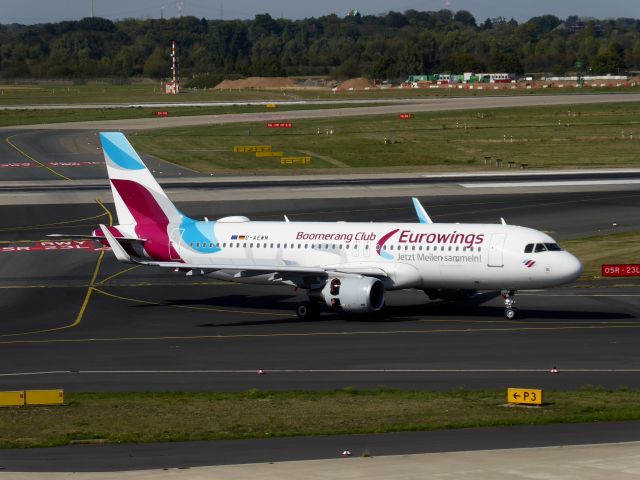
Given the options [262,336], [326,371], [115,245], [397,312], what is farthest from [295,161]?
[326,371]

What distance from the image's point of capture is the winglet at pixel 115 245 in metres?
57.2

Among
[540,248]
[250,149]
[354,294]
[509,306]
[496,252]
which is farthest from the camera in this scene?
[250,149]

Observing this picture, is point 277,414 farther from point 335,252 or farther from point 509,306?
point 335,252

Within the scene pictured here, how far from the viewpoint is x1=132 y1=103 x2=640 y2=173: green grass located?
432 ft

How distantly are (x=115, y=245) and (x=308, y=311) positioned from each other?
10.4 metres

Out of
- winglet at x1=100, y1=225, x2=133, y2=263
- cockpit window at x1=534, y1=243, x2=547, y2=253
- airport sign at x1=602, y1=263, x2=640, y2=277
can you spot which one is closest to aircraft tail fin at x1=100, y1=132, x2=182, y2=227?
winglet at x1=100, y1=225, x2=133, y2=263

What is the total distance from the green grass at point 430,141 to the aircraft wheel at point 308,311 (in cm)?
7125

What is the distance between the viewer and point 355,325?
54781mm

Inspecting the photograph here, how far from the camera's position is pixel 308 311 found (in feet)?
185

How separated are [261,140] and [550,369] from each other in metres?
115

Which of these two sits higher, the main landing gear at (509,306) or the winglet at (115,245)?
the winglet at (115,245)

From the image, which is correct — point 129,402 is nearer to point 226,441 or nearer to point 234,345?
point 226,441

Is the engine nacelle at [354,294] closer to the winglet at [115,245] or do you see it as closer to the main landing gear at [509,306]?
the main landing gear at [509,306]

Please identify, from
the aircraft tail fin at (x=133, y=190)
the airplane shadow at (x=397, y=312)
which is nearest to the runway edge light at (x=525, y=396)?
the airplane shadow at (x=397, y=312)
